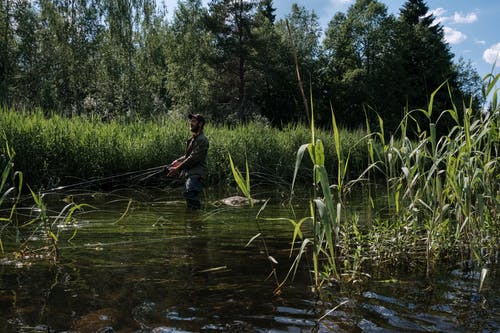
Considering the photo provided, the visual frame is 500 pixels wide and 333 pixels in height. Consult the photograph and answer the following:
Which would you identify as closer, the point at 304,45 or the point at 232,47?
the point at 232,47


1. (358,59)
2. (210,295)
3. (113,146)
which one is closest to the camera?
(210,295)

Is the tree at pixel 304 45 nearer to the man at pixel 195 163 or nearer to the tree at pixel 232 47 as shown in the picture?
the tree at pixel 232 47

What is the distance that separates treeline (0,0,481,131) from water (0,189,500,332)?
22.4 meters

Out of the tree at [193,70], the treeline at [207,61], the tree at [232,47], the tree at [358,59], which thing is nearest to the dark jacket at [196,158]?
the treeline at [207,61]

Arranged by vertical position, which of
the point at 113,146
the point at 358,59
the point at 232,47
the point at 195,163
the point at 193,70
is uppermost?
the point at 358,59

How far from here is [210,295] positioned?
330 centimetres

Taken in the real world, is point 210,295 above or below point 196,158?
below

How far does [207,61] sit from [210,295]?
3463 cm

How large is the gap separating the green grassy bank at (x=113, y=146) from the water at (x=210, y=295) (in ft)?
8.12

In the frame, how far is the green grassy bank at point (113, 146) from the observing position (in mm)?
8938

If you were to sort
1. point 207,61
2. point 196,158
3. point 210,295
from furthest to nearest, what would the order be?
point 207,61 → point 196,158 → point 210,295

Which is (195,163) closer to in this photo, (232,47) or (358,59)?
(232,47)

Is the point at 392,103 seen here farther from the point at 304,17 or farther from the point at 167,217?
the point at 167,217

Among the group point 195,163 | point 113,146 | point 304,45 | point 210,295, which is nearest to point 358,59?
point 304,45
